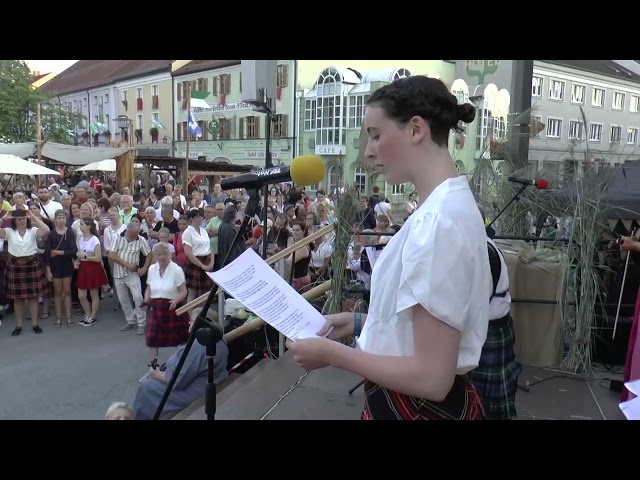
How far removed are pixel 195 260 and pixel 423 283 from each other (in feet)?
21.2

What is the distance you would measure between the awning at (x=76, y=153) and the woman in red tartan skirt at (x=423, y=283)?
14.5 meters

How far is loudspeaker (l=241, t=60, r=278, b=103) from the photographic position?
230 inches

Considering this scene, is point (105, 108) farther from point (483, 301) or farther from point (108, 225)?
point (483, 301)

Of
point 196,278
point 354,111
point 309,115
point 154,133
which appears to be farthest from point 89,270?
point 154,133

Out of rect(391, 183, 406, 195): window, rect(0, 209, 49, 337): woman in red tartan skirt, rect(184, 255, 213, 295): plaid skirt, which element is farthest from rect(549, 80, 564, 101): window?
rect(391, 183, 406, 195): window

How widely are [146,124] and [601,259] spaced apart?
144 feet

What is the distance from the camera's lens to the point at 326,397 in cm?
383

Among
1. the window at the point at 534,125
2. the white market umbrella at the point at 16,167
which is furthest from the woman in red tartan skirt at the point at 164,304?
the white market umbrella at the point at 16,167

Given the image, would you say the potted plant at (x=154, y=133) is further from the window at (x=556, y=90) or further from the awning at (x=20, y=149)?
the window at (x=556, y=90)

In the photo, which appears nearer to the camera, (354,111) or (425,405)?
(425,405)

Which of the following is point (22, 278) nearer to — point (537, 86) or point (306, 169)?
point (306, 169)

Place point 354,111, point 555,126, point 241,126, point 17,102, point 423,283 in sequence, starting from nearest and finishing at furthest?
point 423,283, point 354,111, point 17,102, point 555,126, point 241,126

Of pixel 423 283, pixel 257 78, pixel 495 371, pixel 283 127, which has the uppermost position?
pixel 283 127

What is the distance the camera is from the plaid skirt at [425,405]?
1275 millimetres
